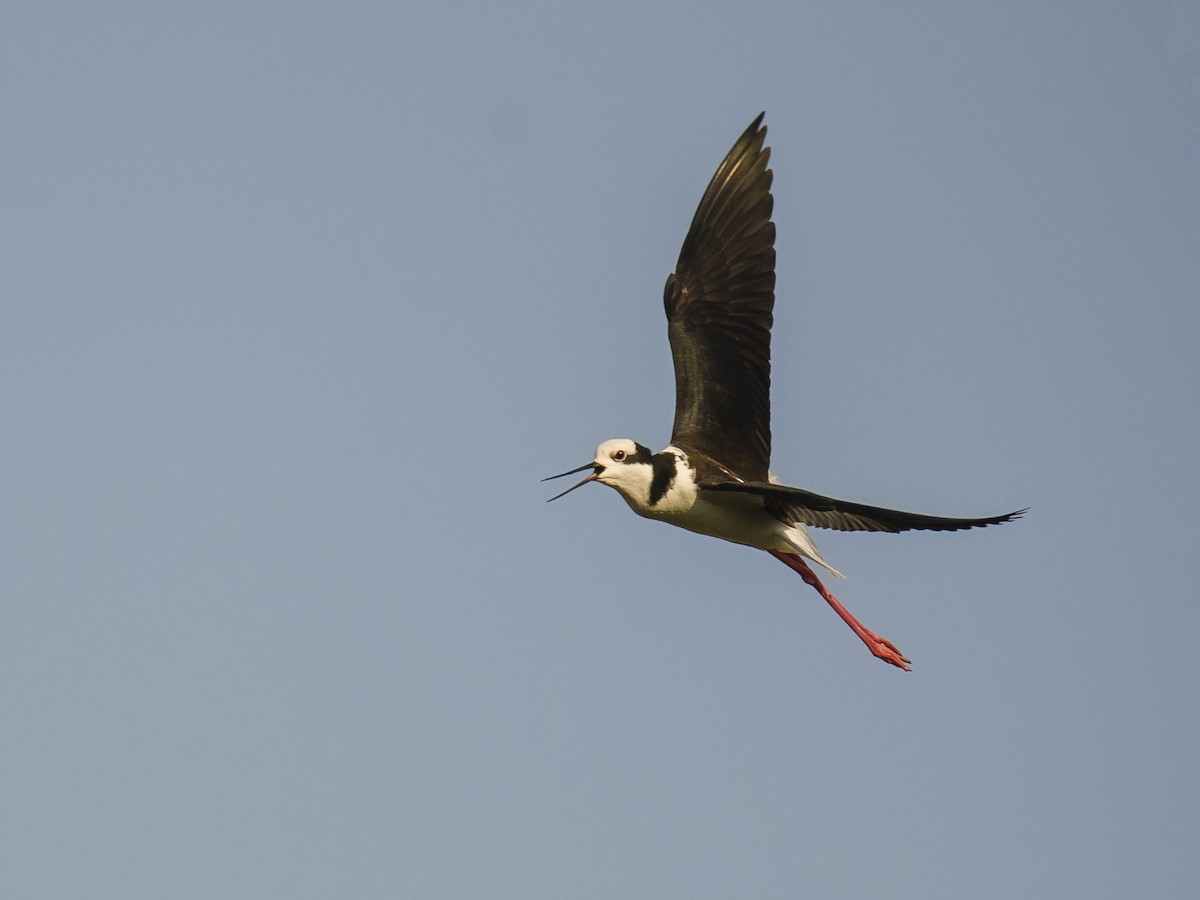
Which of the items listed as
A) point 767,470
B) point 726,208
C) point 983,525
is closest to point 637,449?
point 767,470

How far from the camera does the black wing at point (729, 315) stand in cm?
1394

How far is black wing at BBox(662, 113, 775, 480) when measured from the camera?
549 inches

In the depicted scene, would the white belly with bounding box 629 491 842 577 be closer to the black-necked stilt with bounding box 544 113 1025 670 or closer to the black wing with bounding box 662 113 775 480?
the black-necked stilt with bounding box 544 113 1025 670

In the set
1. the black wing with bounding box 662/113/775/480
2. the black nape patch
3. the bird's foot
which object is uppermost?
the black wing with bounding box 662/113/775/480

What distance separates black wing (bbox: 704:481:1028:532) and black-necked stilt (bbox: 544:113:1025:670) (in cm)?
45

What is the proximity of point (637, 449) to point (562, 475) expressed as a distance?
0.62 m

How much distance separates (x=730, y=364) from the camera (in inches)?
554

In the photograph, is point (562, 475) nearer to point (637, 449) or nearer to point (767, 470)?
point (637, 449)

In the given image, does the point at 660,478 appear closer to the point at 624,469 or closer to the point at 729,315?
the point at 624,469

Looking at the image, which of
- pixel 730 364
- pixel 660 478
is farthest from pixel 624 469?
pixel 730 364

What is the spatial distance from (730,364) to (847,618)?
2.39 meters

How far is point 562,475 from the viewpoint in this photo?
12.8 meters

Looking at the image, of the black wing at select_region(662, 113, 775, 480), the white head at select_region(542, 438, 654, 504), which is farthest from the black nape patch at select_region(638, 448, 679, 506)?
the black wing at select_region(662, 113, 775, 480)

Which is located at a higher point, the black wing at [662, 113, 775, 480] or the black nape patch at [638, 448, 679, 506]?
the black wing at [662, 113, 775, 480]
